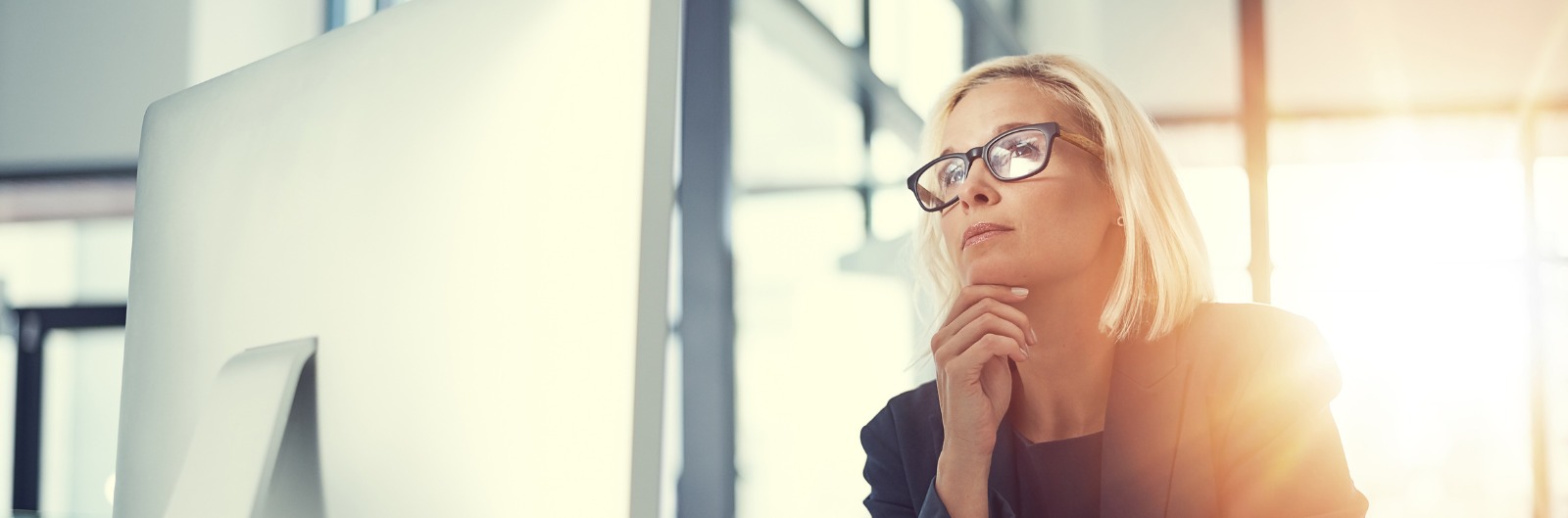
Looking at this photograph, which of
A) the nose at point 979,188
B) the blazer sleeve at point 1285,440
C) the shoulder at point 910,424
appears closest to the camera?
the blazer sleeve at point 1285,440

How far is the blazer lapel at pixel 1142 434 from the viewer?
1040 millimetres

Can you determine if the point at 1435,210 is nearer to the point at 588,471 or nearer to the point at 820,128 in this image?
the point at 820,128

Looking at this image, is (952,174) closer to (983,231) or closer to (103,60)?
(983,231)

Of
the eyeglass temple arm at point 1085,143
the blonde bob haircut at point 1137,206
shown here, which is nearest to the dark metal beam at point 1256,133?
the blonde bob haircut at point 1137,206

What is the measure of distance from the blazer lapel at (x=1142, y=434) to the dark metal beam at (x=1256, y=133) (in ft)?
10.1

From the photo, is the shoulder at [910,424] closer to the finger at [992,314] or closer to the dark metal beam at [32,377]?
the finger at [992,314]

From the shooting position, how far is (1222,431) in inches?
41.8

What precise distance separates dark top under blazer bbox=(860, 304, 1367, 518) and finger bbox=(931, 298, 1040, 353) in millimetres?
134

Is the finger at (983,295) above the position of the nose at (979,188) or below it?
below

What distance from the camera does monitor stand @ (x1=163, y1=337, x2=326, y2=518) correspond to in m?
0.36

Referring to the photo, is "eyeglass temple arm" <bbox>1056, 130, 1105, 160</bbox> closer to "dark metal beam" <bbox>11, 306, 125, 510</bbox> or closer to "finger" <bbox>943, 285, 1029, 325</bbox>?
"finger" <bbox>943, 285, 1029, 325</bbox>

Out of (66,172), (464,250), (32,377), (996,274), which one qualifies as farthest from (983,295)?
(32,377)

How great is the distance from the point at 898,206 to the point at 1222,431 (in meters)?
2.31

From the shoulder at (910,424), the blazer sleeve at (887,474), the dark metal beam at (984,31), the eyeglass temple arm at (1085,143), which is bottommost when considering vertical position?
the blazer sleeve at (887,474)
